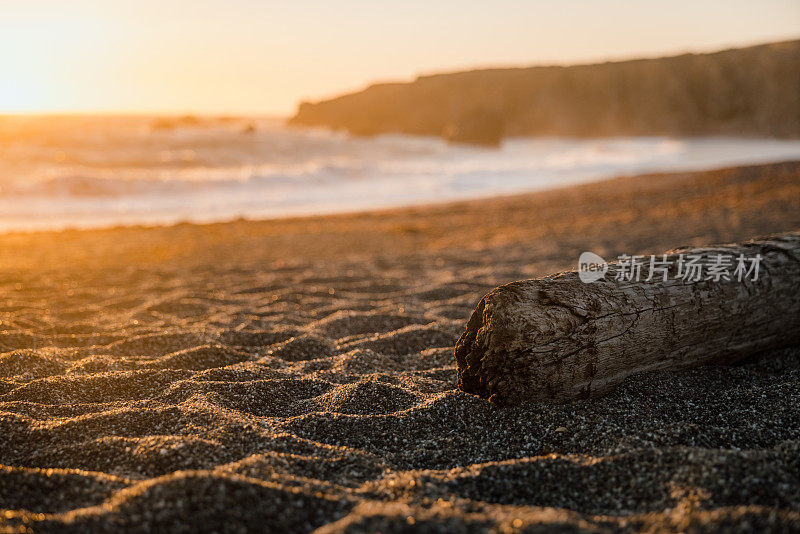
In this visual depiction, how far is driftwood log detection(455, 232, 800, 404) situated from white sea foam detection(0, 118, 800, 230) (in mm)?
9277

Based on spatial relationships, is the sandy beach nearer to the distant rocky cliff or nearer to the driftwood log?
the driftwood log

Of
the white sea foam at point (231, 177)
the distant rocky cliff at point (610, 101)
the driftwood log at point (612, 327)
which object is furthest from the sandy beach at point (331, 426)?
the distant rocky cliff at point (610, 101)

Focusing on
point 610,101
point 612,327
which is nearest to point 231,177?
point 612,327

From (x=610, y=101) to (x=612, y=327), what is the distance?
51.7m

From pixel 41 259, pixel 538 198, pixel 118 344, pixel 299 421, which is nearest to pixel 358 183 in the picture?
pixel 538 198

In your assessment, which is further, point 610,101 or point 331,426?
point 610,101

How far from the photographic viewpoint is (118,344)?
11.1 ft

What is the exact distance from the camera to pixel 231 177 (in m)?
15.8

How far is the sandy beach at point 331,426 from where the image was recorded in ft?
5.39

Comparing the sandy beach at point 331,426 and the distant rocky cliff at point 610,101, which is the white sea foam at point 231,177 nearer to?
the sandy beach at point 331,426

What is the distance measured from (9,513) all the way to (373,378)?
1.66m

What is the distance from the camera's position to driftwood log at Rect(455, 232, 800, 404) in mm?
2364

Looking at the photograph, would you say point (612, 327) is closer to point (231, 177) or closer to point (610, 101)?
point (231, 177)

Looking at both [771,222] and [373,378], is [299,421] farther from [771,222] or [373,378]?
[771,222]
